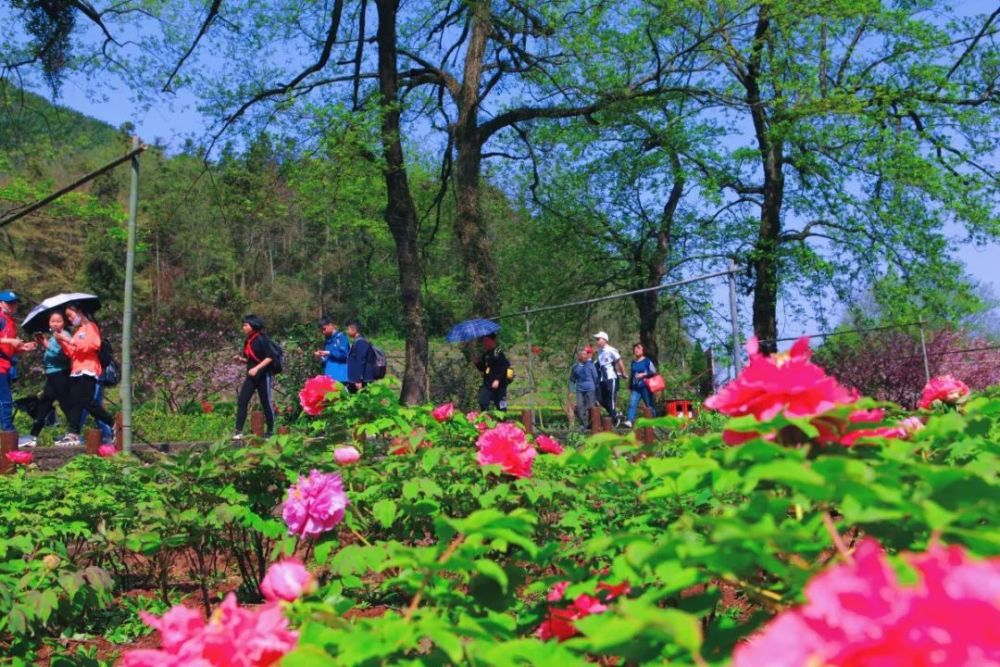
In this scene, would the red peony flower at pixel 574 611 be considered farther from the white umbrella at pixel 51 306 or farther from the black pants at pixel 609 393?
the black pants at pixel 609 393

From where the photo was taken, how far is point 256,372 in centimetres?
918

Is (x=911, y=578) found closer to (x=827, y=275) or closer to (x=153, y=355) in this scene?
(x=153, y=355)

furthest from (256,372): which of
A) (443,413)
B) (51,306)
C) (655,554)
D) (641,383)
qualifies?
(655,554)

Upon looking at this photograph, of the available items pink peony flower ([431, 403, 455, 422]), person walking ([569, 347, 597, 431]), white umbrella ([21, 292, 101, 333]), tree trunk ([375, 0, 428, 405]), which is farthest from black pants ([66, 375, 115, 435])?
person walking ([569, 347, 597, 431])

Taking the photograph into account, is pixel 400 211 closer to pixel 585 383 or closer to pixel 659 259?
pixel 585 383

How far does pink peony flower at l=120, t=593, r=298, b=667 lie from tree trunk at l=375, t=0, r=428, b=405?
1288 centimetres

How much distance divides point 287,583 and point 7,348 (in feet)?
26.6

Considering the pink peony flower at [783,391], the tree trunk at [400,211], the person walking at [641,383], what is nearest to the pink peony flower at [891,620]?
the pink peony flower at [783,391]

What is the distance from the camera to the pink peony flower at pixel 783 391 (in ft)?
3.92

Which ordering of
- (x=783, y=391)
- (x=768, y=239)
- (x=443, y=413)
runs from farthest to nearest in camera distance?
(x=768, y=239) → (x=443, y=413) → (x=783, y=391)

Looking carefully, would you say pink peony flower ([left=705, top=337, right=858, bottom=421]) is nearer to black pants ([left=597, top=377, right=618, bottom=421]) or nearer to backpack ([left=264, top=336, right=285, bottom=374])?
backpack ([left=264, top=336, right=285, bottom=374])

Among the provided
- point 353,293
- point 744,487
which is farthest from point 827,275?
point 353,293

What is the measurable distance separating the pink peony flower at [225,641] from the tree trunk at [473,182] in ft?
45.3

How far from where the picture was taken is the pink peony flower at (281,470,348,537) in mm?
2078
